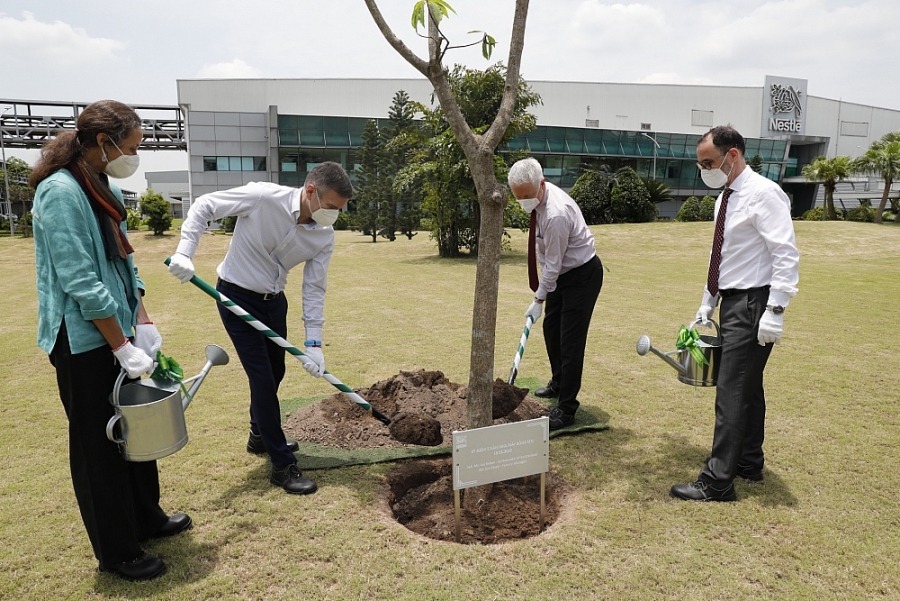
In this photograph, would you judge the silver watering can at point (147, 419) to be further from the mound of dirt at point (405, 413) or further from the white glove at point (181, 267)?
the mound of dirt at point (405, 413)

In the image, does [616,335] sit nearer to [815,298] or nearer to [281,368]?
[281,368]

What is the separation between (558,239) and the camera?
4.36m

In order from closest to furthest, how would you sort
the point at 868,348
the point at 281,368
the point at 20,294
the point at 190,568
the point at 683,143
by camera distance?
the point at 190,568, the point at 281,368, the point at 868,348, the point at 20,294, the point at 683,143

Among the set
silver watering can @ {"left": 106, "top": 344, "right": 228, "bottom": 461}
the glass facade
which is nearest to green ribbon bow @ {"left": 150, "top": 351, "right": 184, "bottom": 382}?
silver watering can @ {"left": 106, "top": 344, "right": 228, "bottom": 461}

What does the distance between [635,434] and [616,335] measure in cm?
366

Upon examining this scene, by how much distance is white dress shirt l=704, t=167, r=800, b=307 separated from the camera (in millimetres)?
3166

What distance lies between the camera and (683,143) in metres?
42.7

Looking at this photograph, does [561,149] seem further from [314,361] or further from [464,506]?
[464,506]

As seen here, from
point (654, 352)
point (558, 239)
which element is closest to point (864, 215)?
point (558, 239)

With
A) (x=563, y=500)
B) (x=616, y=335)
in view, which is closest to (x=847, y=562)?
(x=563, y=500)

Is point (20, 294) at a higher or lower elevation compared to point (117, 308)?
lower

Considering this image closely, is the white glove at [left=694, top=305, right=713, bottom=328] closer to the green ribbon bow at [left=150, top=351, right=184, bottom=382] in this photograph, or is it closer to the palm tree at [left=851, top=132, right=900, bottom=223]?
the green ribbon bow at [left=150, top=351, right=184, bottom=382]

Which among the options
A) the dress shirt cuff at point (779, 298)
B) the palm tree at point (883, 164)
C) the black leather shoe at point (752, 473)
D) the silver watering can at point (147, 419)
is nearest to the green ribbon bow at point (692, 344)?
the dress shirt cuff at point (779, 298)

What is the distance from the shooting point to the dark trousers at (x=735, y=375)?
11.0ft
